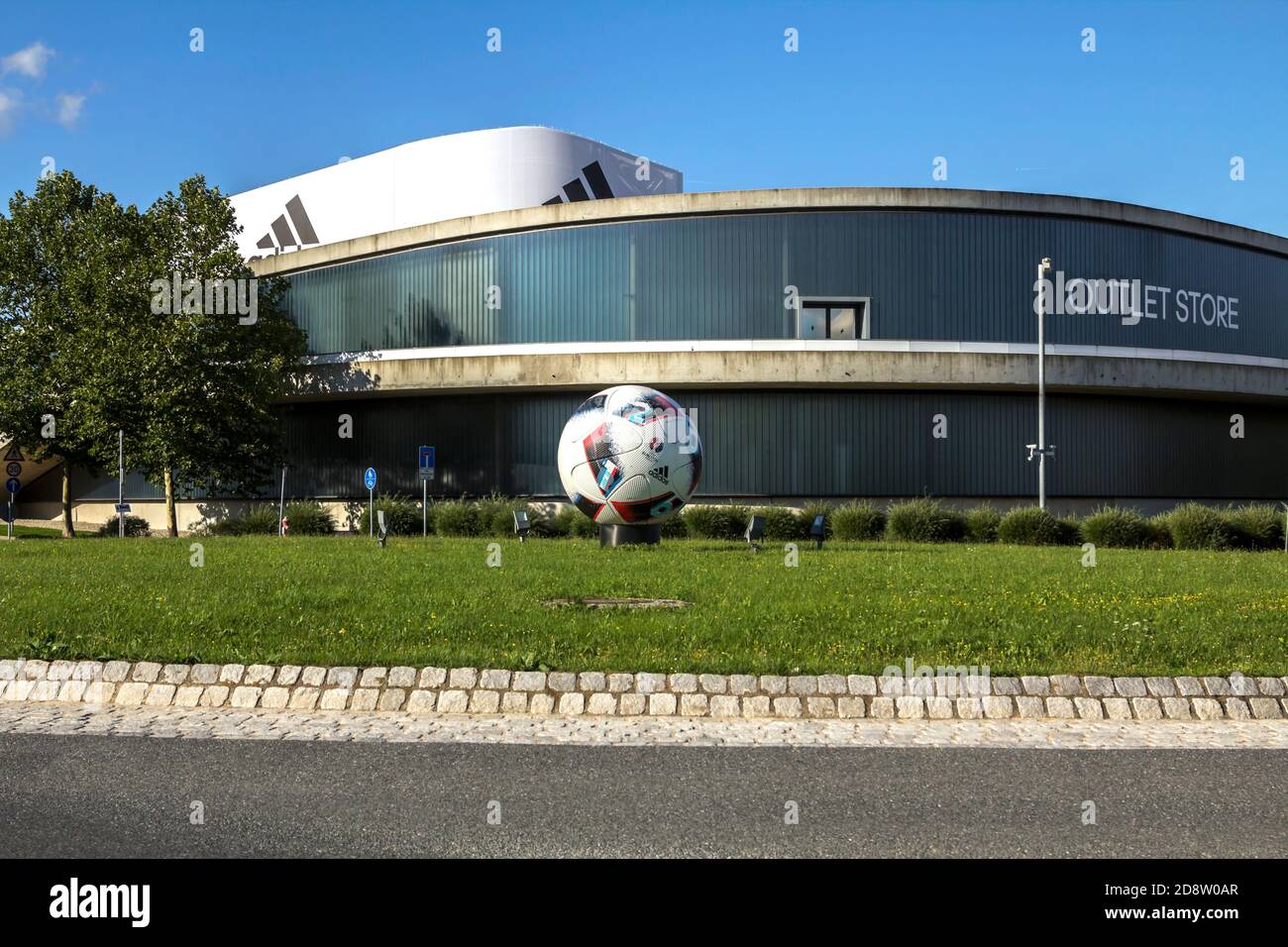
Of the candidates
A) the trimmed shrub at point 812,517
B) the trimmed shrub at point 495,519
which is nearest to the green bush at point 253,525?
the trimmed shrub at point 495,519

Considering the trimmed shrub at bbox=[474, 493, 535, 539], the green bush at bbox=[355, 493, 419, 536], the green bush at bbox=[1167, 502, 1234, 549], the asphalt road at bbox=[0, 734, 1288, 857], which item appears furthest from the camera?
the green bush at bbox=[355, 493, 419, 536]

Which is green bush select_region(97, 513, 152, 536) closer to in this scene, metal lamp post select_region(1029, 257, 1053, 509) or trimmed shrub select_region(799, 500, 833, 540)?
trimmed shrub select_region(799, 500, 833, 540)

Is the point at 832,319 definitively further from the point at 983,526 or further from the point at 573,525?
the point at 573,525

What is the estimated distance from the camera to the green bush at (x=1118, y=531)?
1215 inches

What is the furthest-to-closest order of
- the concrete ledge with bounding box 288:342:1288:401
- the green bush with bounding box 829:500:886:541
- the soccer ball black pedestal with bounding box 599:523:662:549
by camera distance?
the concrete ledge with bounding box 288:342:1288:401 → the green bush with bounding box 829:500:886:541 → the soccer ball black pedestal with bounding box 599:523:662:549

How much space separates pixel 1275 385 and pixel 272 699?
42.0m

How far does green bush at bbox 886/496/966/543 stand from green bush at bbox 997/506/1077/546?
134cm

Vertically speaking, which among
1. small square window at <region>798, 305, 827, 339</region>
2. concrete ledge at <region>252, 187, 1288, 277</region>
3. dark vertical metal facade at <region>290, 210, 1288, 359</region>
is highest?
concrete ledge at <region>252, 187, 1288, 277</region>

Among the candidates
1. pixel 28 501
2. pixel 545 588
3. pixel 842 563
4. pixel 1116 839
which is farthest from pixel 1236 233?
pixel 28 501

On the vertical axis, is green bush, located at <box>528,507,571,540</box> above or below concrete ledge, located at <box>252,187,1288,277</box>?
below

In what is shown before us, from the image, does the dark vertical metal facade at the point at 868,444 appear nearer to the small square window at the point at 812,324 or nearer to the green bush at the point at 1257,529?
the small square window at the point at 812,324

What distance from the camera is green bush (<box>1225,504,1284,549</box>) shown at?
30141 mm

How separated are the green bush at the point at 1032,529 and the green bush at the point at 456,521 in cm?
1605

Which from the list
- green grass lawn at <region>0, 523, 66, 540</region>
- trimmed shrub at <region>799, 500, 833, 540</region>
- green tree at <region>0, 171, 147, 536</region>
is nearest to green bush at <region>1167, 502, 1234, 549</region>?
trimmed shrub at <region>799, 500, 833, 540</region>
